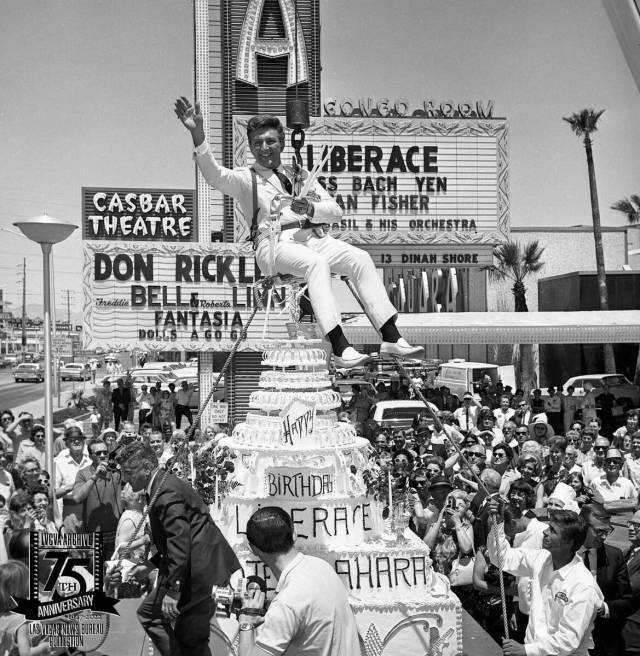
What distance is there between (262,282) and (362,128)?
14.0m

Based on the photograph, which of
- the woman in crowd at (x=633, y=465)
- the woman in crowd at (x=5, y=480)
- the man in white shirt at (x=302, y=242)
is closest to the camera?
the man in white shirt at (x=302, y=242)

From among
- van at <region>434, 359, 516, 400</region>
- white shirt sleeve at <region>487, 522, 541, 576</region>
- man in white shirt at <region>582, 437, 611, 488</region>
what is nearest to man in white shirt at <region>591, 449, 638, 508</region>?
man in white shirt at <region>582, 437, 611, 488</region>

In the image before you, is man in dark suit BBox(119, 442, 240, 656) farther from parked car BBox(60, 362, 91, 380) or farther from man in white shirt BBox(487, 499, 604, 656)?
parked car BBox(60, 362, 91, 380)

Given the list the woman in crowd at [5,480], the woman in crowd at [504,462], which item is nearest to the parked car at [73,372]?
the woman in crowd at [5,480]

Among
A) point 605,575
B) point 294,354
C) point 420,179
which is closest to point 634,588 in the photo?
point 605,575

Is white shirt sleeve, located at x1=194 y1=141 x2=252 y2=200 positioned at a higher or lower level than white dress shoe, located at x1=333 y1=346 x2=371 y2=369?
higher

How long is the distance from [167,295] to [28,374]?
3199 centimetres

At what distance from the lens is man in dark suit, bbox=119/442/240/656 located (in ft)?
15.7

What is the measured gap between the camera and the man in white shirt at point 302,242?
18.6 ft

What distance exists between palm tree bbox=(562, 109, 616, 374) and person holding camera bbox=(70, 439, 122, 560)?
25589mm

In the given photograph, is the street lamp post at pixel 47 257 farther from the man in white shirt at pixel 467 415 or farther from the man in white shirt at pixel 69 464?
the man in white shirt at pixel 467 415

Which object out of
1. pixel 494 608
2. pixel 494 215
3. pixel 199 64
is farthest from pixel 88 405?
pixel 494 608

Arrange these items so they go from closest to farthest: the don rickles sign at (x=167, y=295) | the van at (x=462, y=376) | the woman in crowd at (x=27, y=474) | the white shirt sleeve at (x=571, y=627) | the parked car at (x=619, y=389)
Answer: the white shirt sleeve at (x=571, y=627) < the woman in crowd at (x=27, y=474) < the don rickles sign at (x=167, y=295) < the parked car at (x=619, y=389) < the van at (x=462, y=376)

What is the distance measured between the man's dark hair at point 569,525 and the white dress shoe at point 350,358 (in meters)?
1.63
